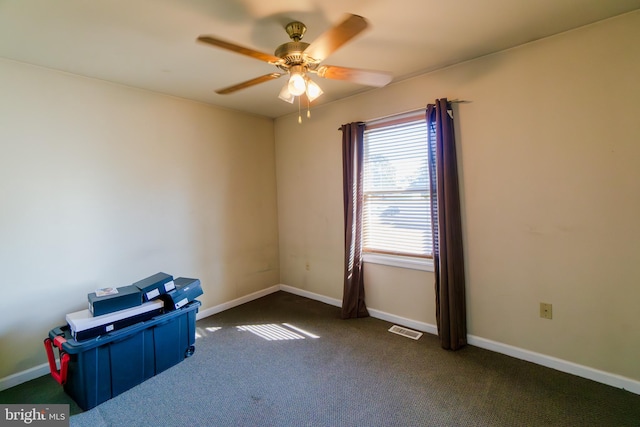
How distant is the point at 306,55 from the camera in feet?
5.54

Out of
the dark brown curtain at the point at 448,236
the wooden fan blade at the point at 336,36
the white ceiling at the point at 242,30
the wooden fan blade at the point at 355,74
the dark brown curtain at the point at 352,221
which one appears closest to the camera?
the wooden fan blade at the point at 336,36

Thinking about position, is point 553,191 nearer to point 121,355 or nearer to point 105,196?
point 121,355


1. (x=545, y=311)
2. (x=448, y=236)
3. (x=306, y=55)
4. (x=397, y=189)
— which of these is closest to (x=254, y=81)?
(x=306, y=55)

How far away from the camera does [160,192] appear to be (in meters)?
2.98

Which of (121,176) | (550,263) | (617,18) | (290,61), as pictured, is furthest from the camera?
(121,176)

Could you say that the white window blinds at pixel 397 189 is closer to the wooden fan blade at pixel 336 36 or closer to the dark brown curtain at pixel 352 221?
the dark brown curtain at pixel 352 221

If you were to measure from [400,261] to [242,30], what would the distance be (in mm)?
2429

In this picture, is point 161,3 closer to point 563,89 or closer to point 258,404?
point 258,404

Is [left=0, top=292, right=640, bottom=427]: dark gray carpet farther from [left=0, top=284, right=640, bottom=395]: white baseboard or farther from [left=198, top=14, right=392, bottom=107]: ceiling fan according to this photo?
[left=198, top=14, right=392, bottom=107]: ceiling fan

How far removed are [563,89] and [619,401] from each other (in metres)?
2.13

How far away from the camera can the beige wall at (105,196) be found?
2.19m

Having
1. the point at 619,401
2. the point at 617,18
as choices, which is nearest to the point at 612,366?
the point at 619,401

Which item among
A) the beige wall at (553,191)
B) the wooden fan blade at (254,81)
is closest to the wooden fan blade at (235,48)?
the wooden fan blade at (254,81)

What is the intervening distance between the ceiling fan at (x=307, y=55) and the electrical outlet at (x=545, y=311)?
2.09m
